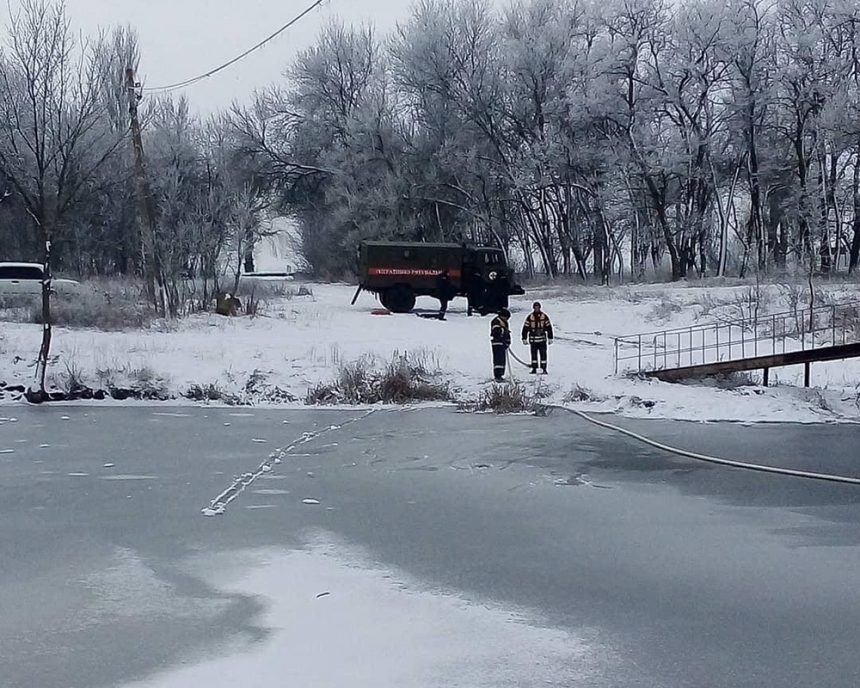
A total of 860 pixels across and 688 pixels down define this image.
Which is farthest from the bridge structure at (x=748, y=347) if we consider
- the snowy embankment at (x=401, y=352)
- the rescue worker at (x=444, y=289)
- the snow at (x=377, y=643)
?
the snow at (x=377, y=643)

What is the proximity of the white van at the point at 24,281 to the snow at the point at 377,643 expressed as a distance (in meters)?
32.7

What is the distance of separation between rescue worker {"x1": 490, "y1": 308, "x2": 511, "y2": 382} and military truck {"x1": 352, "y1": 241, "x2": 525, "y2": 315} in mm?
15469

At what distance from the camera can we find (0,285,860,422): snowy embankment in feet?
59.1

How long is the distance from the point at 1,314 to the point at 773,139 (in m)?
32.6

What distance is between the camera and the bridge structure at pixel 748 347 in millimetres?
17266

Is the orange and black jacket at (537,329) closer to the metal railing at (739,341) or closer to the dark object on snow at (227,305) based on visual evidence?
the metal railing at (739,341)

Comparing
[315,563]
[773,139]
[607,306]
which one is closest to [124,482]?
[315,563]

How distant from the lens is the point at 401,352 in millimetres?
22781

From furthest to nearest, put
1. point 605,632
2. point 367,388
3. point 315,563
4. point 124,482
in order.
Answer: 1. point 367,388
2. point 124,482
3. point 315,563
4. point 605,632

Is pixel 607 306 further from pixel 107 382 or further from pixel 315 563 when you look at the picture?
pixel 315 563

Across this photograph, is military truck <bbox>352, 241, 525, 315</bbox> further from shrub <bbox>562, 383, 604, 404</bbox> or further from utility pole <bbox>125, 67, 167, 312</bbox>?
shrub <bbox>562, 383, 604, 404</bbox>

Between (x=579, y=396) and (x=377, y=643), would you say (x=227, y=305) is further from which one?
(x=377, y=643)

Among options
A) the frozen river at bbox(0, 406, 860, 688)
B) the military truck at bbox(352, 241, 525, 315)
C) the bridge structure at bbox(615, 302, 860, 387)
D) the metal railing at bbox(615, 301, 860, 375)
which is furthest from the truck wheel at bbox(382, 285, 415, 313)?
the frozen river at bbox(0, 406, 860, 688)

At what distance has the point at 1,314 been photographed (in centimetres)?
2948
